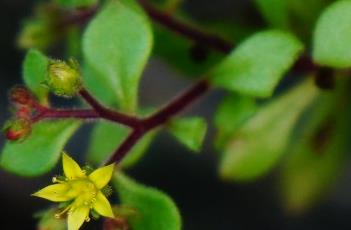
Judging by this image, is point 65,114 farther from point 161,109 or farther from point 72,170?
point 161,109

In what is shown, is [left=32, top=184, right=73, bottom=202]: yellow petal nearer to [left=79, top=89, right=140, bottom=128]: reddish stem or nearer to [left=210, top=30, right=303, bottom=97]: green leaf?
[left=79, top=89, right=140, bottom=128]: reddish stem

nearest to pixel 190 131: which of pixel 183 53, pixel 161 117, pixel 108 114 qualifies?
pixel 161 117

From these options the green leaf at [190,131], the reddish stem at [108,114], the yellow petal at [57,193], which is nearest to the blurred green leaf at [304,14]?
the green leaf at [190,131]

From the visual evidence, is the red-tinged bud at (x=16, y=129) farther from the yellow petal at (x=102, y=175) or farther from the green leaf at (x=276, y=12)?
the green leaf at (x=276, y=12)

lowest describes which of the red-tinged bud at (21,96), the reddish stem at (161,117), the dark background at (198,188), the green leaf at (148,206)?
the dark background at (198,188)

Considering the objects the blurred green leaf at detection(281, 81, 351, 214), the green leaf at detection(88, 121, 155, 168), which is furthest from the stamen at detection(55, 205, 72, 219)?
the blurred green leaf at detection(281, 81, 351, 214)
